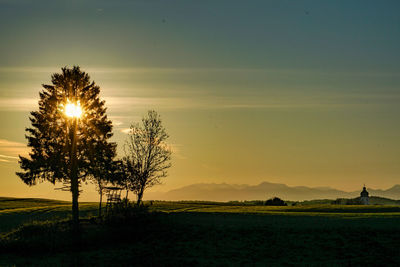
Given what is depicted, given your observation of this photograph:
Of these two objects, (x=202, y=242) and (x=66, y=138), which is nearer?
(x=202, y=242)

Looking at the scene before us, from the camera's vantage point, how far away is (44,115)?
5859 cm

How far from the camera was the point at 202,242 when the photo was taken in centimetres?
4394

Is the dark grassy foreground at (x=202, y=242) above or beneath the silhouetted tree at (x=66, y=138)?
beneath

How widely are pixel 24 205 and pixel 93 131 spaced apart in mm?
39769

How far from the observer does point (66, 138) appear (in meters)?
58.2

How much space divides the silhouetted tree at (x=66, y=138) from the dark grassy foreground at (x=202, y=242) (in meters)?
7.44

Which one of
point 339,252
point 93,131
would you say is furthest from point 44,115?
point 339,252

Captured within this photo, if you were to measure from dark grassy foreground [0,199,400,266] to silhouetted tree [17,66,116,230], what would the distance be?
7445mm

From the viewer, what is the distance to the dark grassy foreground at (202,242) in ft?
127

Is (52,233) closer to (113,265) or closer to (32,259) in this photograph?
(32,259)

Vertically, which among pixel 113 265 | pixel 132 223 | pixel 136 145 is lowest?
pixel 113 265

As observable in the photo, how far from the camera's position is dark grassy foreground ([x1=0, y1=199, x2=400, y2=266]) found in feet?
127

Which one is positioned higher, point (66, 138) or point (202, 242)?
point (66, 138)

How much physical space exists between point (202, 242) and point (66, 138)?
2302 centimetres
